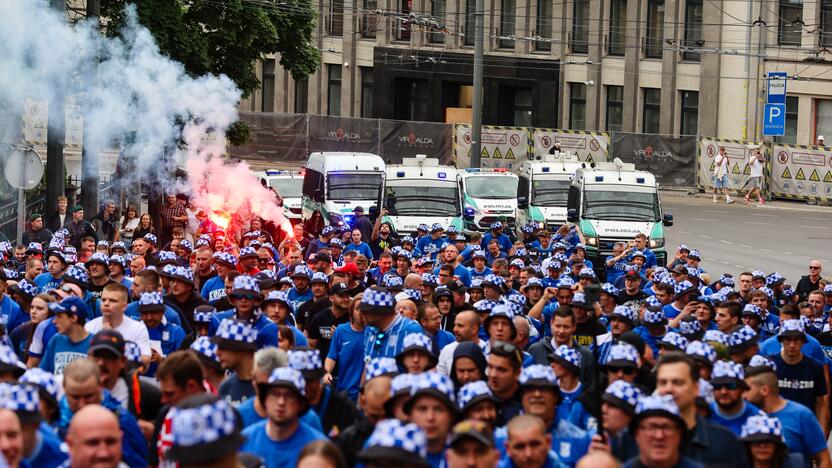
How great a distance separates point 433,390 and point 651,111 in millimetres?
47729

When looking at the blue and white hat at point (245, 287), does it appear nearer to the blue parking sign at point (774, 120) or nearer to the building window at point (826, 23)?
the blue parking sign at point (774, 120)

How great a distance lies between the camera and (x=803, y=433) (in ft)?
30.7

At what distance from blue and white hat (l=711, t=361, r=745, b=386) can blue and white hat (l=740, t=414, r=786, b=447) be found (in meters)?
0.57

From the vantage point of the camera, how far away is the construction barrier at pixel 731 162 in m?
46.1

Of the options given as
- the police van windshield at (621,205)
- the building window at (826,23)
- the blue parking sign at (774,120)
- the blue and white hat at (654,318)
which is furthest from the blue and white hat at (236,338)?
the building window at (826,23)

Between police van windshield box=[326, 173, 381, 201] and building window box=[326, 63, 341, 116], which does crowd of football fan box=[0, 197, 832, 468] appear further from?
building window box=[326, 63, 341, 116]

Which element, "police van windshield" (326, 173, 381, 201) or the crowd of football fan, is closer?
the crowd of football fan

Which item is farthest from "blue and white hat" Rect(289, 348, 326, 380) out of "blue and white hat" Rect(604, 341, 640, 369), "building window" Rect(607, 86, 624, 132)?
"building window" Rect(607, 86, 624, 132)

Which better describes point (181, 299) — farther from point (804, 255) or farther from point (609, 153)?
point (609, 153)

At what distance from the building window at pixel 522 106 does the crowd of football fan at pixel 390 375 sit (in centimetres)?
4149

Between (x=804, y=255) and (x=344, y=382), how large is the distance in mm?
22821

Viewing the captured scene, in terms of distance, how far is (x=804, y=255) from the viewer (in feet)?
107

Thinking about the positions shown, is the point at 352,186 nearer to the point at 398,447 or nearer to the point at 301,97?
the point at 398,447

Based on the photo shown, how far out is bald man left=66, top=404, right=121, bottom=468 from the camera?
21.1 ft
